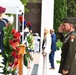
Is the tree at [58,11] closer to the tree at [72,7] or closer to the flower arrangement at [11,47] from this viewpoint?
the tree at [72,7]

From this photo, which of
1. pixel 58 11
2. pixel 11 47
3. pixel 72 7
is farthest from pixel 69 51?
pixel 72 7

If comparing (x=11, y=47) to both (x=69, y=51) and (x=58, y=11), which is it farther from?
(x=58, y=11)

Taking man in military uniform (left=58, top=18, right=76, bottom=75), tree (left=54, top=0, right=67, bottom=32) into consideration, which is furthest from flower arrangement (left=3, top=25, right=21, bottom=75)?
tree (left=54, top=0, right=67, bottom=32)

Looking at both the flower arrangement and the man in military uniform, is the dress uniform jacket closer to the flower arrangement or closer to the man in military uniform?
A: the man in military uniform

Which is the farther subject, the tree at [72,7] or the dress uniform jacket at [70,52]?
the tree at [72,7]

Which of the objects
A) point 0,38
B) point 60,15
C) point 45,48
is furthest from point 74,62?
point 60,15

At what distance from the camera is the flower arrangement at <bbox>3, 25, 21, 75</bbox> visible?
7.24 metres

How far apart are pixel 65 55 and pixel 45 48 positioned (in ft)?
12.9

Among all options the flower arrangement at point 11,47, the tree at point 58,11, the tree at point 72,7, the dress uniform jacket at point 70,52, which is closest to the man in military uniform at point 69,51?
the dress uniform jacket at point 70,52

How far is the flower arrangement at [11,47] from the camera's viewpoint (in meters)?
7.24

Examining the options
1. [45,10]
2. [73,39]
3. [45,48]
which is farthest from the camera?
[45,10]

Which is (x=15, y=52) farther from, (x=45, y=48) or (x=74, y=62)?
(x=45, y=48)

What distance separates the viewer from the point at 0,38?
8961 millimetres

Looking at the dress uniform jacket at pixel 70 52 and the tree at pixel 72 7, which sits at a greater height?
the dress uniform jacket at pixel 70 52
